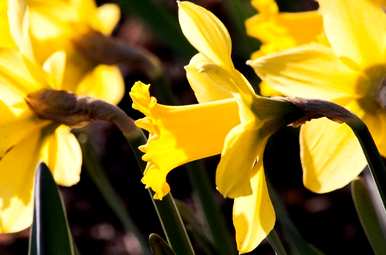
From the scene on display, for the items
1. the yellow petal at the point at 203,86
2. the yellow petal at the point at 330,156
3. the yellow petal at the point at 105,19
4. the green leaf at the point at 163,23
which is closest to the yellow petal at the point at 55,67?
the yellow petal at the point at 105,19

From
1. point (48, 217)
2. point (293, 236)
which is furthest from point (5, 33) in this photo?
point (293, 236)

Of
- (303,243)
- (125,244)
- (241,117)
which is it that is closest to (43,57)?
(303,243)

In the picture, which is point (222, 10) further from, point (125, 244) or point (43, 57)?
point (43, 57)

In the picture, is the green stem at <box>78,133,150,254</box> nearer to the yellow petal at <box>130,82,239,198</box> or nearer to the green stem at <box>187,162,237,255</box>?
the green stem at <box>187,162,237,255</box>

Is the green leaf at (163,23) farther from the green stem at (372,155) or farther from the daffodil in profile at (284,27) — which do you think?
the green stem at (372,155)

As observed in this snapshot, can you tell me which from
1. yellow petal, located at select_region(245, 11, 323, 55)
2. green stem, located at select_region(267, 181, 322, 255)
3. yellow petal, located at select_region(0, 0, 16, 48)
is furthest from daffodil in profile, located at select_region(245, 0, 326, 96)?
yellow petal, located at select_region(0, 0, 16, 48)

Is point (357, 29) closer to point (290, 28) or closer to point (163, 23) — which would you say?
point (290, 28)
